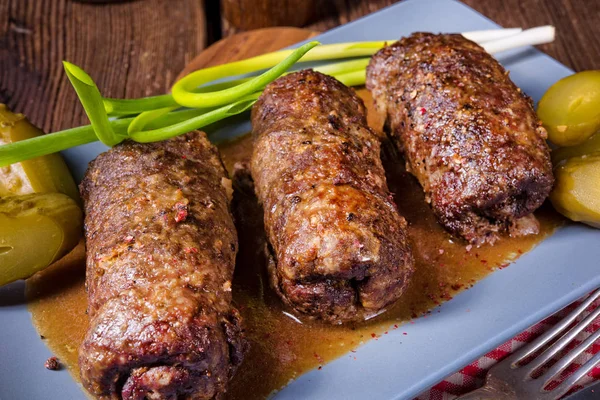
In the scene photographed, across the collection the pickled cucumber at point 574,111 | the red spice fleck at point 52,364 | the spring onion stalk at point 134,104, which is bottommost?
the red spice fleck at point 52,364

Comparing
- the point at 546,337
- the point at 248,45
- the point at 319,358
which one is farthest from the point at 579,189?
the point at 248,45

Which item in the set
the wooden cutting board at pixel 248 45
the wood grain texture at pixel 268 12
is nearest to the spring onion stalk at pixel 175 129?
the wooden cutting board at pixel 248 45

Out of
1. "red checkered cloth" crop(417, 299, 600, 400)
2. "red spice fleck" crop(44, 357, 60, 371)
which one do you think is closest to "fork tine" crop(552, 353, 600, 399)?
"red checkered cloth" crop(417, 299, 600, 400)

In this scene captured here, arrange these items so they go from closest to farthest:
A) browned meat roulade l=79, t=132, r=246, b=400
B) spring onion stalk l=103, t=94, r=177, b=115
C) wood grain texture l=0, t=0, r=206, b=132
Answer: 1. browned meat roulade l=79, t=132, r=246, b=400
2. spring onion stalk l=103, t=94, r=177, b=115
3. wood grain texture l=0, t=0, r=206, b=132

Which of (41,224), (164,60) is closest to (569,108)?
(41,224)

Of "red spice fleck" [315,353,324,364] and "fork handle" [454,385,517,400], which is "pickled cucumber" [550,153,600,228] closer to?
"fork handle" [454,385,517,400]

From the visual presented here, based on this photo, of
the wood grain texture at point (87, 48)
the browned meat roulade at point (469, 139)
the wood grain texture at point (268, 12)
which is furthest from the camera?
the wood grain texture at point (268, 12)

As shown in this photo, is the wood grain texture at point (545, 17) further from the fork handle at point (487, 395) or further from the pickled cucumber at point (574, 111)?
the fork handle at point (487, 395)
